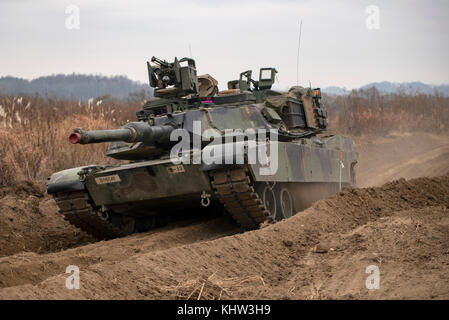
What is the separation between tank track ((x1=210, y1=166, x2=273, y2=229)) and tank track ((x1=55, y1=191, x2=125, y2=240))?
2.27m

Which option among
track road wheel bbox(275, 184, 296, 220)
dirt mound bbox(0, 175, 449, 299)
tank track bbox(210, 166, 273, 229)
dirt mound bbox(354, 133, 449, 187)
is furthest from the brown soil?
dirt mound bbox(354, 133, 449, 187)

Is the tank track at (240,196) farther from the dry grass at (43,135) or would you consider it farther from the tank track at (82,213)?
the dry grass at (43,135)

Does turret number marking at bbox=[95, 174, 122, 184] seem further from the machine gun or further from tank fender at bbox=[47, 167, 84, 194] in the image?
the machine gun

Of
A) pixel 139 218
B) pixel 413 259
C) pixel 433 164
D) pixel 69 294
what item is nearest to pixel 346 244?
pixel 413 259

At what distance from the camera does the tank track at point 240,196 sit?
29.2ft

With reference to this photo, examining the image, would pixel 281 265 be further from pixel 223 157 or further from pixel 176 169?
pixel 176 169

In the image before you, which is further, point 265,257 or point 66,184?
point 66,184

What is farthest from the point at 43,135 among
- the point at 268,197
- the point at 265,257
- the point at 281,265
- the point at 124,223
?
the point at 281,265

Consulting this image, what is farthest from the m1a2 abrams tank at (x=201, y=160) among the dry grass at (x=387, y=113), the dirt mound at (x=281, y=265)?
the dry grass at (x=387, y=113)

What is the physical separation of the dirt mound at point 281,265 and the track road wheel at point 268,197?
0.76 m

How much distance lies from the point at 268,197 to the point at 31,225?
442cm

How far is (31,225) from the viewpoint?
1162 cm

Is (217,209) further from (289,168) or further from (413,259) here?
(413,259)

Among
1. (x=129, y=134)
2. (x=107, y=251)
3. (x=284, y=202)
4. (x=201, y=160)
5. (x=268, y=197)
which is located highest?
(x=129, y=134)
